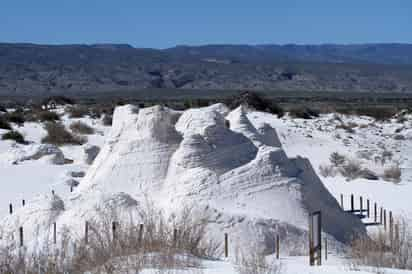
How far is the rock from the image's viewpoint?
993 inches

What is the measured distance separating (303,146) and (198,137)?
65.3 ft

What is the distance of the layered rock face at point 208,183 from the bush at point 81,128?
23.6 m

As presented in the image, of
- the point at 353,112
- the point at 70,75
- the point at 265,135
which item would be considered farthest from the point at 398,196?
the point at 70,75

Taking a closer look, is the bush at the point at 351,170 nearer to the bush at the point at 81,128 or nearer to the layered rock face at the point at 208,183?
the layered rock face at the point at 208,183

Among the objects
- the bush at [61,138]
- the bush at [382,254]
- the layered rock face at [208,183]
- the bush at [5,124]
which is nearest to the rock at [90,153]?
the bush at [61,138]

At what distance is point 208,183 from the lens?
12242 mm

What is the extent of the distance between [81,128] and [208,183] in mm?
26345

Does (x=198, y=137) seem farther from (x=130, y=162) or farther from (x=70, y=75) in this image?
(x=70, y=75)

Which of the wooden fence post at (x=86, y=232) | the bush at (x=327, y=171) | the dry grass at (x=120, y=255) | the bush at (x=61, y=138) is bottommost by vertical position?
the bush at (x=61, y=138)

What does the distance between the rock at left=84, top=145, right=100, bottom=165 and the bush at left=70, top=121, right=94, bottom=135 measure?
36.6 ft

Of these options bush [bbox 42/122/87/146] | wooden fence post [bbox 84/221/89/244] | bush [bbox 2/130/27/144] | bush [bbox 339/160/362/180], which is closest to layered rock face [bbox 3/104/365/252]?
wooden fence post [bbox 84/221/89/244]

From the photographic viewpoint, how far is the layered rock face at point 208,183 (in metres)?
11.7

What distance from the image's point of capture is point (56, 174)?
78.1 ft

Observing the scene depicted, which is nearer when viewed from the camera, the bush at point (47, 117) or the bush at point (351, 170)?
the bush at point (351, 170)
